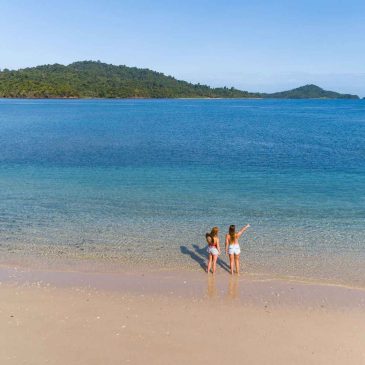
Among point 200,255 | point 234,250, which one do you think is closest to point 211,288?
point 234,250

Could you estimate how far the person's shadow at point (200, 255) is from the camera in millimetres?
15224

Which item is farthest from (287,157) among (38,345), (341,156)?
(38,345)

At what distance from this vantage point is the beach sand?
9500 mm

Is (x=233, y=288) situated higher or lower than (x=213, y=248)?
lower

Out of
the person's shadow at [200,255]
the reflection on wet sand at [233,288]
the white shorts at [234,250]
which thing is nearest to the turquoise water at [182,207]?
the person's shadow at [200,255]

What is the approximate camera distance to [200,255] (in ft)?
53.3

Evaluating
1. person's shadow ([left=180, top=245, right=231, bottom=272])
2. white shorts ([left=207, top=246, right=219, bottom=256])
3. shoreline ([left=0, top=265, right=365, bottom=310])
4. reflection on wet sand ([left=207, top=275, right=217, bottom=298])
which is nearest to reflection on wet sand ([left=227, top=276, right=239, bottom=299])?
shoreline ([left=0, top=265, right=365, bottom=310])

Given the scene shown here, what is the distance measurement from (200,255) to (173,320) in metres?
5.34

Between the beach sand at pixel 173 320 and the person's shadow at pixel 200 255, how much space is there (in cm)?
89

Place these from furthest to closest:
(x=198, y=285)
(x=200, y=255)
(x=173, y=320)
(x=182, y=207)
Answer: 1. (x=182, y=207)
2. (x=200, y=255)
3. (x=198, y=285)
4. (x=173, y=320)

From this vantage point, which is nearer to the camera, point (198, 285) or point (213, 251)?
point (198, 285)

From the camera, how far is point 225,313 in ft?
37.9

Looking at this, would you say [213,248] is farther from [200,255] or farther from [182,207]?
[182,207]

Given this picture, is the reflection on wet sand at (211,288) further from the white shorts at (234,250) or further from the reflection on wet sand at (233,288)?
the white shorts at (234,250)
